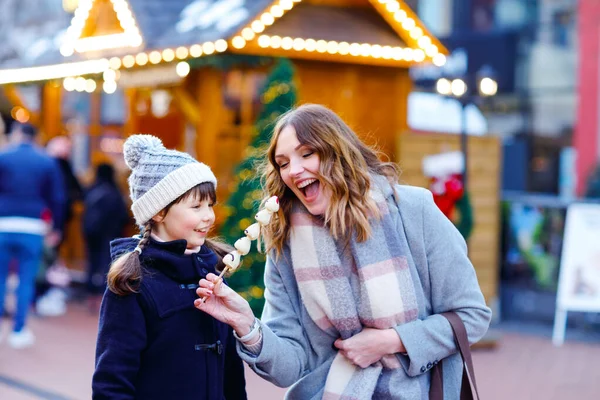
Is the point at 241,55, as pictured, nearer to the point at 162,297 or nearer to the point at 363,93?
the point at 363,93

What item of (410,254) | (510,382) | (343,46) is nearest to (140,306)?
(410,254)

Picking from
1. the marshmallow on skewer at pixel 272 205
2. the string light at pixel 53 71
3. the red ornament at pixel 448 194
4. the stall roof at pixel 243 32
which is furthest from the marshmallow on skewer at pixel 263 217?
the string light at pixel 53 71

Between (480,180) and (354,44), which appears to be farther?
(480,180)

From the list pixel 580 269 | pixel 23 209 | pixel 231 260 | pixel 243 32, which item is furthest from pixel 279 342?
pixel 580 269

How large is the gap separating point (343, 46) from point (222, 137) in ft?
5.87

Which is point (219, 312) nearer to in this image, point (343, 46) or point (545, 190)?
point (343, 46)

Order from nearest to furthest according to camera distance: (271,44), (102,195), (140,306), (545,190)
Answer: (140,306) → (271,44) → (102,195) → (545,190)

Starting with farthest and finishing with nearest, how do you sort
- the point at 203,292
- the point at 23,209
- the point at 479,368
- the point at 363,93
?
the point at 363,93 → the point at 23,209 → the point at 479,368 → the point at 203,292

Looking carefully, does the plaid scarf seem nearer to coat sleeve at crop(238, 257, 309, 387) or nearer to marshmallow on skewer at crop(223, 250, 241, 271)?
coat sleeve at crop(238, 257, 309, 387)

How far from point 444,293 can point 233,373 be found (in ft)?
2.51

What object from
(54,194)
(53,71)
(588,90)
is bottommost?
(54,194)

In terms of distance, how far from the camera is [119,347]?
111 inches

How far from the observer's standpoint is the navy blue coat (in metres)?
→ 2.83

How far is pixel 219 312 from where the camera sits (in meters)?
2.89
